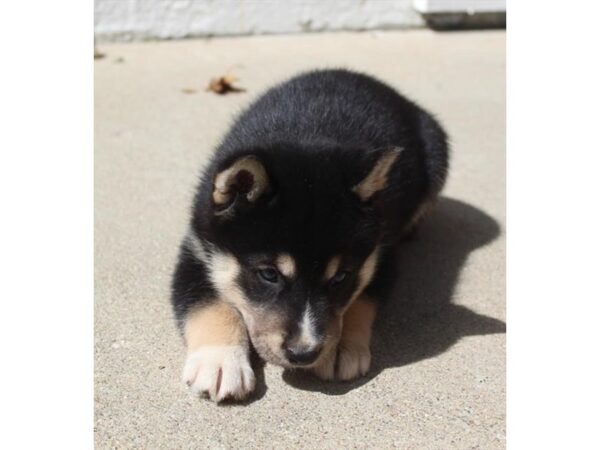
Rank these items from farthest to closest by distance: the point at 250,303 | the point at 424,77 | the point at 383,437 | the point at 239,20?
the point at 239,20 → the point at 424,77 → the point at 250,303 → the point at 383,437

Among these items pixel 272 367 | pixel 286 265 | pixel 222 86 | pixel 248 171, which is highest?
pixel 248 171

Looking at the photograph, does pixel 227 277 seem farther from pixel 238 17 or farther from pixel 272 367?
pixel 238 17

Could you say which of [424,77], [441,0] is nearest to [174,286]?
[424,77]

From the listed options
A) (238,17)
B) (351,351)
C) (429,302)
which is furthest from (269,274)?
(238,17)

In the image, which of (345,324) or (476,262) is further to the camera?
(476,262)

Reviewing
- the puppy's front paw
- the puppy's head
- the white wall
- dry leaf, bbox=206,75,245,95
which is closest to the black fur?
the puppy's head

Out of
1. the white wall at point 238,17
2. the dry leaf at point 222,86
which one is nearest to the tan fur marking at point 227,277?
the dry leaf at point 222,86

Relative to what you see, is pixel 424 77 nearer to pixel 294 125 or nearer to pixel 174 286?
pixel 294 125
